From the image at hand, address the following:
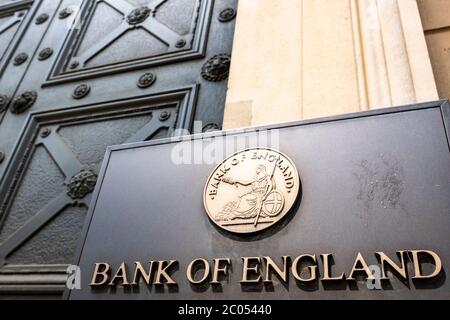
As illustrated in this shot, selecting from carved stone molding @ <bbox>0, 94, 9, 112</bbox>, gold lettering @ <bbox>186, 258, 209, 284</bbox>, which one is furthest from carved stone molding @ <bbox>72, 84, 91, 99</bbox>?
gold lettering @ <bbox>186, 258, 209, 284</bbox>

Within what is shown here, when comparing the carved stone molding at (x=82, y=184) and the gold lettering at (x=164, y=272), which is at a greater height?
the carved stone molding at (x=82, y=184)

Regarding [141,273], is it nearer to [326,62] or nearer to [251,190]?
[251,190]

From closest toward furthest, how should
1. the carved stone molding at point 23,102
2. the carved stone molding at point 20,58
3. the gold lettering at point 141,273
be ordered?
1. the gold lettering at point 141,273
2. the carved stone molding at point 23,102
3. the carved stone molding at point 20,58

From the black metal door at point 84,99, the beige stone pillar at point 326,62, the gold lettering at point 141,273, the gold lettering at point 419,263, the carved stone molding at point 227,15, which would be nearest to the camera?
the gold lettering at point 419,263

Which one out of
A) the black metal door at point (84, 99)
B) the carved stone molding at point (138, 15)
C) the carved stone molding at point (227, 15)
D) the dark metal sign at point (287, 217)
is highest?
the carved stone molding at point (138, 15)

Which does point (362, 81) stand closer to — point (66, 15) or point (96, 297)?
point (96, 297)

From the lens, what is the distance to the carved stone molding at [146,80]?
2.67 metres

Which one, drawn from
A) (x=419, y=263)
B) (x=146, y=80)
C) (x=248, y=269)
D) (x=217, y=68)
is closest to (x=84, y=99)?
(x=146, y=80)

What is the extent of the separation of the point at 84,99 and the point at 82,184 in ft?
2.43

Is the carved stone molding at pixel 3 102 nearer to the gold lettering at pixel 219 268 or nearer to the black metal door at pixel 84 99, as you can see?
the black metal door at pixel 84 99

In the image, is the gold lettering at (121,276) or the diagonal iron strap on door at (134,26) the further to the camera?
the diagonal iron strap on door at (134,26)

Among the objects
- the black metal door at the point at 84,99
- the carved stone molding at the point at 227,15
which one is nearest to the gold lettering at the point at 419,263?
the black metal door at the point at 84,99
